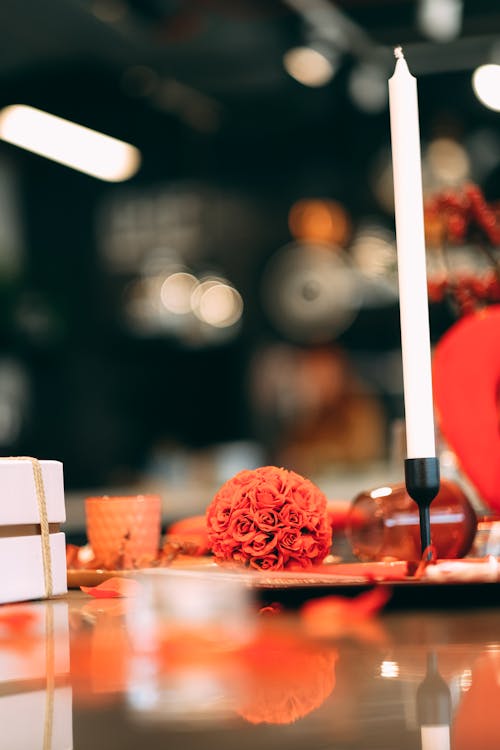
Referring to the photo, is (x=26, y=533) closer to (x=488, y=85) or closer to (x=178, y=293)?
(x=178, y=293)

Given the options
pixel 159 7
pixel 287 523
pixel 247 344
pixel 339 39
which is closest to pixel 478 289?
pixel 287 523

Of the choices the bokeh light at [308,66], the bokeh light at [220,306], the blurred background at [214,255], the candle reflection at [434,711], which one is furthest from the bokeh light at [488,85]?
the candle reflection at [434,711]

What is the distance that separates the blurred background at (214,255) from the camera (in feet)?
18.3

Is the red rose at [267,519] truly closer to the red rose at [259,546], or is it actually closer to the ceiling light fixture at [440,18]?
the red rose at [259,546]

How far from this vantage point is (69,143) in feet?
19.0

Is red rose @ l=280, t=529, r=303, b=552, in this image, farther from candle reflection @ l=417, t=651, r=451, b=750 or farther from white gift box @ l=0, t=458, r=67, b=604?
candle reflection @ l=417, t=651, r=451, b=750

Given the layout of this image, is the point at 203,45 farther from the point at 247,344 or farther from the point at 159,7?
the point at 247,344

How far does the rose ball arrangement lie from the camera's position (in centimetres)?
71

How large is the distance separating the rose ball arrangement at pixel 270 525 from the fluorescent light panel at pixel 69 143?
5159 mm

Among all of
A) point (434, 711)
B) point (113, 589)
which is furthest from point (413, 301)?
point (434, 711)

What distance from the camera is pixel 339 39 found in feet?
16.8

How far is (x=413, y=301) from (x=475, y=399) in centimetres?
29

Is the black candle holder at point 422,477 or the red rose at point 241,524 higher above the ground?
the black candle holder at point 422,477

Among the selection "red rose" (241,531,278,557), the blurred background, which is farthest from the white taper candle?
the blurred background
